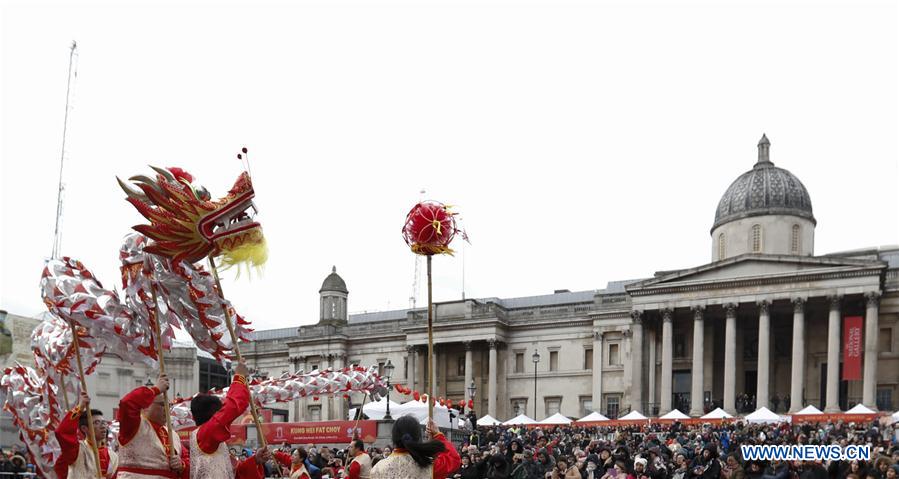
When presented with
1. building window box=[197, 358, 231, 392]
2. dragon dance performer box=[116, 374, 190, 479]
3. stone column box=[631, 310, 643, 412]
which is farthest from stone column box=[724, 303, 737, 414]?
dragon dance performer box=[116, 374, 190, 479]

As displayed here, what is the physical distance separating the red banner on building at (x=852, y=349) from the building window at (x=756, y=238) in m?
7.63

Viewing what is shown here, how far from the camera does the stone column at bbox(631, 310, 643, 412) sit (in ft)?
193

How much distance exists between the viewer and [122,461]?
698 centimetres

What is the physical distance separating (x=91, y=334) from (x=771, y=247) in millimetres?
54480

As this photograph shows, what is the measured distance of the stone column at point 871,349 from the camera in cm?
5081

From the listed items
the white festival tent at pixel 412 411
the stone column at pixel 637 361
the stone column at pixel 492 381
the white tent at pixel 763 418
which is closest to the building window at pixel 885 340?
the stone column at pixel 637 361

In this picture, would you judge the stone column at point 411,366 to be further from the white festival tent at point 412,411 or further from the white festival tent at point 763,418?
the white festival tent at point 763,418

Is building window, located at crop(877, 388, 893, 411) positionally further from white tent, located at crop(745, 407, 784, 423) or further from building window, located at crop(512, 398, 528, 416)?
building window, located at crop(512, 398, 528, 416)

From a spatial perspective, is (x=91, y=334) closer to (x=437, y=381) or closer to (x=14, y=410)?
(x=14, y=410)

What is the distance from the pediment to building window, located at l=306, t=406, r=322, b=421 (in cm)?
2855

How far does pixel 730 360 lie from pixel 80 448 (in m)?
52.2

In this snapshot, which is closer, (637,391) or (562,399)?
(637,391)

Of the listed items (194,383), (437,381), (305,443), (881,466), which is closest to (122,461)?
(881,466)

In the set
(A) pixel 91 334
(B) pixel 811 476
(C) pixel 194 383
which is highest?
(A) pixel 91 334
